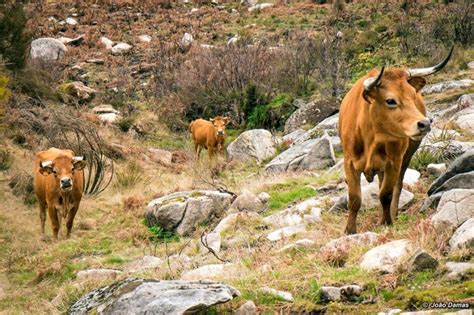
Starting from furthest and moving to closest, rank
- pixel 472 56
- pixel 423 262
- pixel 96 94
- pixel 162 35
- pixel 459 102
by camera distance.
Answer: pixel 162 35 → pixel 96 94 → pixel 472 56 → pixel 459 102 → pixel 423 262

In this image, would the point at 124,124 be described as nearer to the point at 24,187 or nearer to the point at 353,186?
the point at 24,187

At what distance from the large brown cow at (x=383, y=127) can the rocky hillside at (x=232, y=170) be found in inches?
21.9

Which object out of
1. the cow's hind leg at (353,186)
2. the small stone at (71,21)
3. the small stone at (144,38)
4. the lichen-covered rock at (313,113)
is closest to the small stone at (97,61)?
the small stone at (144,38)

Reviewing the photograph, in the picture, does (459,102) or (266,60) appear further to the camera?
(266,60)

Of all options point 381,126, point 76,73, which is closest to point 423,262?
point 381,126

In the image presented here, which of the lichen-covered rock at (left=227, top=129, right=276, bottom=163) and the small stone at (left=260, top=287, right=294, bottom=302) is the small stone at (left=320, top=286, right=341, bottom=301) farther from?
the lichen-covered rock at (left=227, top=129, right=276, bottom=163)

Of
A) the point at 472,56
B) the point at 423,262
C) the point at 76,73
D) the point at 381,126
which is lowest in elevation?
the point at 76,73

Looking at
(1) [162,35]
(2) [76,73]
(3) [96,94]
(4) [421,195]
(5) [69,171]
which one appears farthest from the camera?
(1) [162,35]

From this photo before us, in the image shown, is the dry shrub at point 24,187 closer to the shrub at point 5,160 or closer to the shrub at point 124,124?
the shrub at point 5,160

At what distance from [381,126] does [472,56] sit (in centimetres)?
1622

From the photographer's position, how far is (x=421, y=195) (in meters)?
8.79

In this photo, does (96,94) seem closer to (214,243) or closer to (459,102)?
(459,102)

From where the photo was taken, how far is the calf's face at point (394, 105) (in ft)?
20.6

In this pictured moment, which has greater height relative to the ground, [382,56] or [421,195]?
[421,195]
